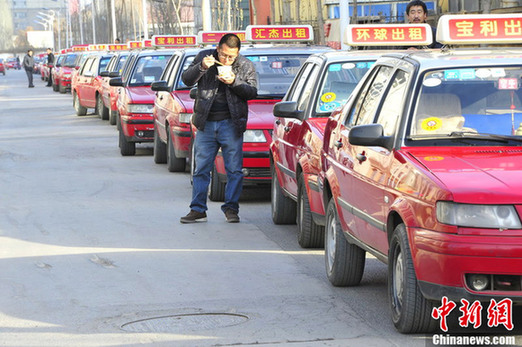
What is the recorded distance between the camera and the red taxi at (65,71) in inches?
1960

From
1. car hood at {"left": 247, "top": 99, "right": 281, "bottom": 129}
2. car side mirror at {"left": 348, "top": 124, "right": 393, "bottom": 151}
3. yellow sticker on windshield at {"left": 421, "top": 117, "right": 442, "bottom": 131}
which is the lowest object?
car hood at {"left": 247, "top": 99, "right": 281, "bottom": 129}

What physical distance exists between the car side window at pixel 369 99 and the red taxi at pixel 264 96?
4.28 metres

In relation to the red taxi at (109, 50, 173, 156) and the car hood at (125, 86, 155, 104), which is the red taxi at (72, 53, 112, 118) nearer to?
the red taxi at (109, 50, 173, 156)

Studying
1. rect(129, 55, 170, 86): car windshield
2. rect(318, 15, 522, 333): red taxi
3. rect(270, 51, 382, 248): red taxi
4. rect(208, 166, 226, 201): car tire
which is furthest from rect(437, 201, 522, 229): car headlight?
rect(129, 55, 170, 86): car windshield

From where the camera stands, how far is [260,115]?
1260 cm

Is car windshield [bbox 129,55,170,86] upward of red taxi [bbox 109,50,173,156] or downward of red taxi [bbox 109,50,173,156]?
upward

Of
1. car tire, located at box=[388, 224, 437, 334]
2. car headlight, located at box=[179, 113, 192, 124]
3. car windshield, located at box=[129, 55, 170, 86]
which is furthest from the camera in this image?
car windshield, located at box=[129, 55, 170, 86]

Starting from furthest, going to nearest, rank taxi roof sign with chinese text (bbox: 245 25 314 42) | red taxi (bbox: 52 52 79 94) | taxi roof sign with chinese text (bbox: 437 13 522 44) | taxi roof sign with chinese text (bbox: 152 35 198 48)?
red taxi (bbox: 52 52 79 94)
taxi roof sign with chinese text (bbox: 152 35 198 48)
taxi roof sign with chinese text (bbox: 245 25 314 42)
taxi roof sign with chinese text (bbox: 437 13 522 44)

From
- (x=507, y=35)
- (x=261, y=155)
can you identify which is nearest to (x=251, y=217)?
(x=261, y=155)

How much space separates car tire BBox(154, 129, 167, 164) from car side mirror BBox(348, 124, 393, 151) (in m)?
10.8

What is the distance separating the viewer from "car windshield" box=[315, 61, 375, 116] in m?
10.2

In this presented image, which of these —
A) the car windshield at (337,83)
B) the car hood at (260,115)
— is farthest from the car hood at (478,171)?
the car hood at (260,115)

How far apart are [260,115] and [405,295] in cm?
654

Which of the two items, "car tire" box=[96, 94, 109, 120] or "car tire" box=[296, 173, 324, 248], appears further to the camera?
"car tire" box=[96, 94, 109, 120]
